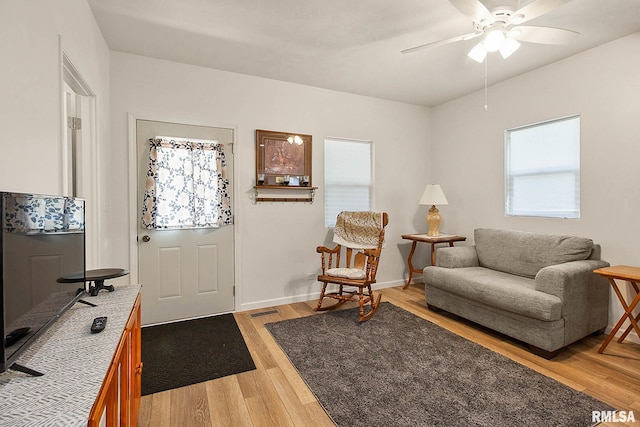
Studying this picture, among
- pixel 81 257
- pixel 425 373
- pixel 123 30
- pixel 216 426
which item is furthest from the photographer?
pixel 123 30

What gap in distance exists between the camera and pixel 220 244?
335 cm

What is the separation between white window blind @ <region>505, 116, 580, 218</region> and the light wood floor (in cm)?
131

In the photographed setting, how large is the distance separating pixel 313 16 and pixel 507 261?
116 inches

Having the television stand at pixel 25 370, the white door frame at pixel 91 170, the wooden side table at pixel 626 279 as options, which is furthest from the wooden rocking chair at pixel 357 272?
the television stand at pixel 25 370

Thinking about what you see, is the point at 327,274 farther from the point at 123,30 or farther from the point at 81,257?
the point at 123,30

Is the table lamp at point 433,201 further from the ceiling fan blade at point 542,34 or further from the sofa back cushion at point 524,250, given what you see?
the ceiling fan blade at point 542,34

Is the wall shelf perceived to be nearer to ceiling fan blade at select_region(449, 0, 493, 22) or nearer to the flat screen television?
the flat screen television

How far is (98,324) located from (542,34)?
3020mm

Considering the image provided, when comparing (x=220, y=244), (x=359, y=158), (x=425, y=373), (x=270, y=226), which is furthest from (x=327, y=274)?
(x=359, y=158)

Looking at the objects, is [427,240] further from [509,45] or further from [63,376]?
[63,376]

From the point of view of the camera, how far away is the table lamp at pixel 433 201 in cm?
404

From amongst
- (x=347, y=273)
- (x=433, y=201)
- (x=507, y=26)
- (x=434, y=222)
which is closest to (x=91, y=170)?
(x=347, y=273)

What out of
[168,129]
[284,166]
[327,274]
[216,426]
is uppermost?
[168,129]

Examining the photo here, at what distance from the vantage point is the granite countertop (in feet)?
2.35
